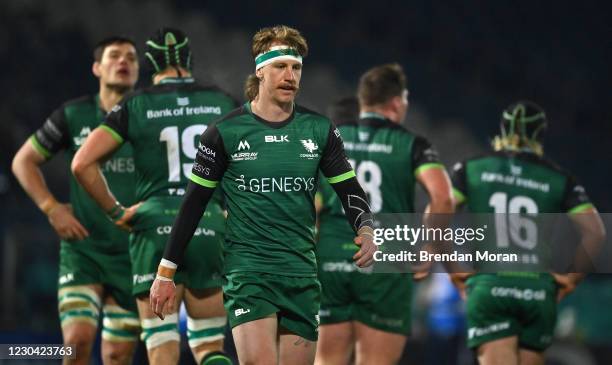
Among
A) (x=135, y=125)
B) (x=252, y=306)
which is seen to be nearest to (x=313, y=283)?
(x=252, y=306)

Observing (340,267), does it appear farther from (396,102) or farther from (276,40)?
(276,40)

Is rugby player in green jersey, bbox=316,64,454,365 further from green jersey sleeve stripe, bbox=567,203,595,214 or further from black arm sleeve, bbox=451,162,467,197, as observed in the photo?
green jersey sleeve stripe, bbox=567,203,595,214

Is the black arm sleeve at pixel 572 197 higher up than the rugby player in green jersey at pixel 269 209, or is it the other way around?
the black arm sleeve at pixel 572 197

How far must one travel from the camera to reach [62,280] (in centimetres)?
767

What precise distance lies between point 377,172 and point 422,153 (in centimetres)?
37

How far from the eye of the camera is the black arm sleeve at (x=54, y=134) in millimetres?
7699

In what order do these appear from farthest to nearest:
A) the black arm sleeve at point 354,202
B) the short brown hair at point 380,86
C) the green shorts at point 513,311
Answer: the short brown hair at point 380,86
the green shorts at point 513,311
the black arm sleeve at point 354,202

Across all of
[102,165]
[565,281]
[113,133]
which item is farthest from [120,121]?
[565,281]

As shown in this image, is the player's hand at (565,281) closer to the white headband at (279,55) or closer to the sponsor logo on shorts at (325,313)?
the sponsor logo on shorts at (325,313)

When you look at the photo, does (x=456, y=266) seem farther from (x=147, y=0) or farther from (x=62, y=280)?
(x=147, y=0)

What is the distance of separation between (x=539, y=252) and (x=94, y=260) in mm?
3293

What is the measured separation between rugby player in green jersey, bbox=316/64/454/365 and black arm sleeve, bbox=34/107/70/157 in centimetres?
197

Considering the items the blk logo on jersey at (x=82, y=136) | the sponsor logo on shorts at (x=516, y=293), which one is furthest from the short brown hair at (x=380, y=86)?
the blk logo on jersey at (x=82, y=136)

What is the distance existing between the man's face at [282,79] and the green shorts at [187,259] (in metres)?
1.50
